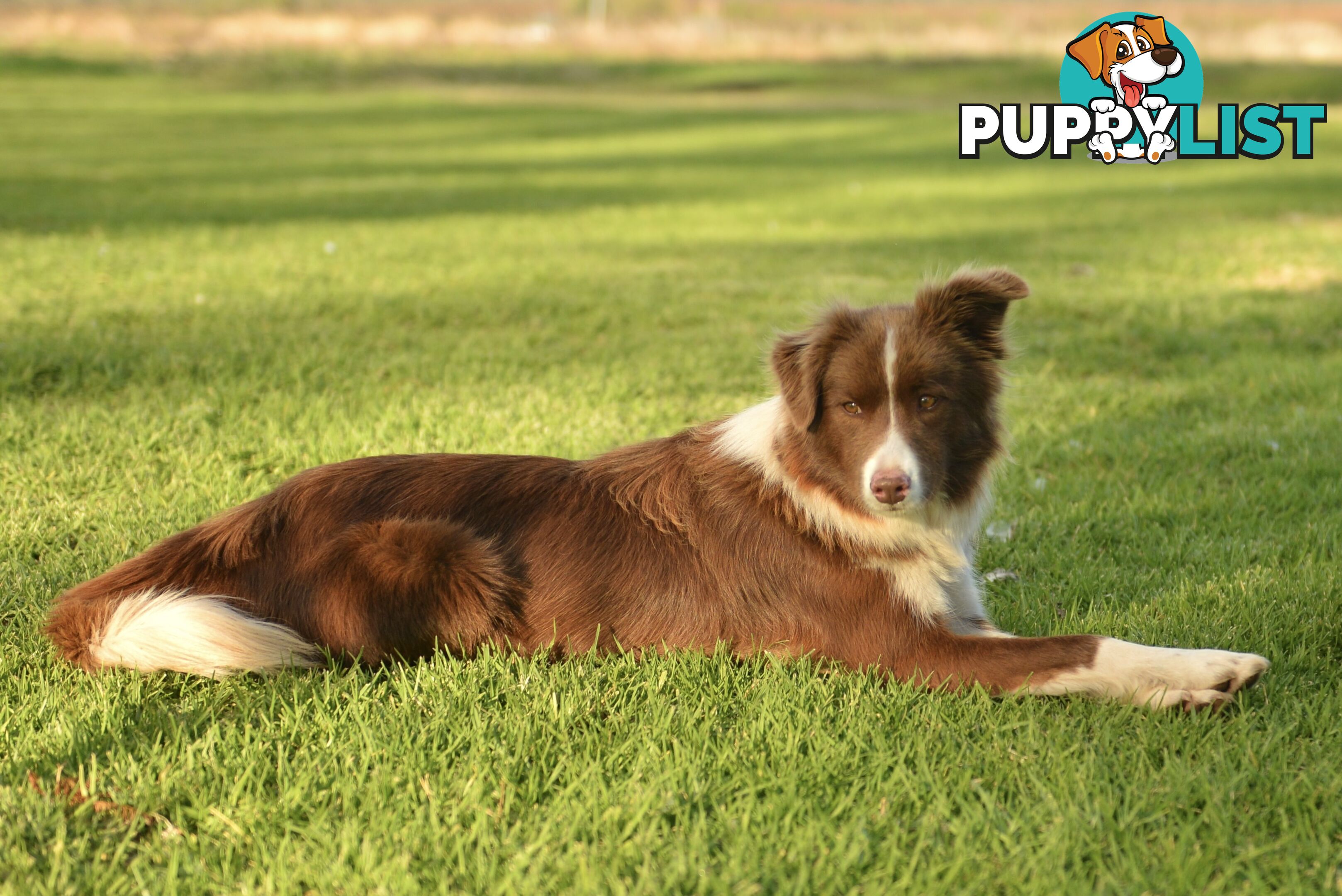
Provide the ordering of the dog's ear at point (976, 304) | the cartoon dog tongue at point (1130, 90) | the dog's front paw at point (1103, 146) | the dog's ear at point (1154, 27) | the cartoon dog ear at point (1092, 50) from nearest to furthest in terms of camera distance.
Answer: the dog's ear at point (976, 304) < the dog's ear at point (1154, 27) < the cartoon dog ear at point (1092, 50) < the cartoon dog tongue at point (1130, 90) < the dog's front paw at point (1103, 146)

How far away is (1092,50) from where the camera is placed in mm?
22875

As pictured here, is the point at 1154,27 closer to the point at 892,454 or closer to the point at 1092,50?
the point at 1092,50

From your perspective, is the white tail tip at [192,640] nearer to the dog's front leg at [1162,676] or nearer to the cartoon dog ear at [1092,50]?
the dog's front leg at [1162,676]

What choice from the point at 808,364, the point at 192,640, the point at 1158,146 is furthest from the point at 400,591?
the point at 1158,146

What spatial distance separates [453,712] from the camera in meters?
3.45

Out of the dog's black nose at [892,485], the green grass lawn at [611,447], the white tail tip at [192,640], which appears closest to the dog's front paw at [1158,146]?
the green grass lawn at [611,447]

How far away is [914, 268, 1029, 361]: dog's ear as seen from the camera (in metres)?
3.81

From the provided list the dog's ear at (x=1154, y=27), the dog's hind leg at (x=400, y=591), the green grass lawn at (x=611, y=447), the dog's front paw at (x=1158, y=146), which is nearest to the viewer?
the green grass lawn at (x=611, y=447)

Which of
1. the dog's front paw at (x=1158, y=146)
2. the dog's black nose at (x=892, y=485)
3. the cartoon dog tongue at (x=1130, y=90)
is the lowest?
the dog's black nose at (x=892, y=485)

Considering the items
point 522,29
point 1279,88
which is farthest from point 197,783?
point 522,29

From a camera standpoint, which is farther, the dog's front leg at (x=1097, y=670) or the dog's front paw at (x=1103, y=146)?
the dog's front paw at (x=1103, y=146)

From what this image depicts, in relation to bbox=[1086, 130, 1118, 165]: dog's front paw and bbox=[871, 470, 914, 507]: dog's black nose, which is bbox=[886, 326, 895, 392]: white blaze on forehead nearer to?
bbox=[871, 470, 914, 507]: dog's black nose

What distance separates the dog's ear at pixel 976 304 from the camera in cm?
381

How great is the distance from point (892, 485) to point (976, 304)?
2.42 ft
